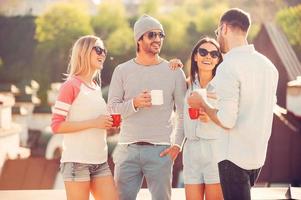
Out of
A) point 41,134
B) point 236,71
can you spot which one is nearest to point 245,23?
point 236,71

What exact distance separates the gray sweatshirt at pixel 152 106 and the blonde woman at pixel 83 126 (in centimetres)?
25

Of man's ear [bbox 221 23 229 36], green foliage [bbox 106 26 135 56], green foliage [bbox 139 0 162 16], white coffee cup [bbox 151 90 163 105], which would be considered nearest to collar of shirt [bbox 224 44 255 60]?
man's ear [bbox 221 23 229 36]

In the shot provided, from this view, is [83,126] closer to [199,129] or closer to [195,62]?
[199,129]

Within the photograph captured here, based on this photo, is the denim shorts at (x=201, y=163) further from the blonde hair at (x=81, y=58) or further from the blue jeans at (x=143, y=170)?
the blonde hair at (x=81, y=58)

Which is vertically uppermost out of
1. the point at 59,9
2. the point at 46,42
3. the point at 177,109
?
the point at 59,9

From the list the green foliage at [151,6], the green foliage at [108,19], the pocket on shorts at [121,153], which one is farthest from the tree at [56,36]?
the pocket on shorts at [121,153]

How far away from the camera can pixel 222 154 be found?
2.46 meters

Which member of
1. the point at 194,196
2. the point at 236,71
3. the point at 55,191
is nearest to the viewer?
the point at 236,71

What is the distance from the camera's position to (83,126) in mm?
2750

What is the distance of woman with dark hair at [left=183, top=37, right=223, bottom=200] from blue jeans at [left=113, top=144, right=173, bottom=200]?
0.42ft

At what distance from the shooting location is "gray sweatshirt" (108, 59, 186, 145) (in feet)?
10.2

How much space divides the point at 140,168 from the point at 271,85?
39.9 inches

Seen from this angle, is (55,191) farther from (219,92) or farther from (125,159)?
(219,92)

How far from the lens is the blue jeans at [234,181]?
240 cm
